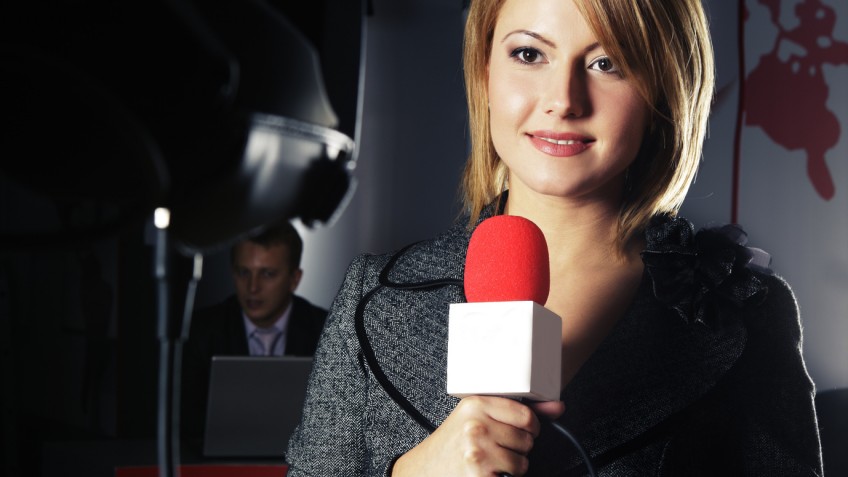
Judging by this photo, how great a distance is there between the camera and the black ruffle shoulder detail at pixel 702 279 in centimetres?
88

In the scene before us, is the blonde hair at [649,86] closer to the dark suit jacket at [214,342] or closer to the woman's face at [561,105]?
the woman's face at [561,105]

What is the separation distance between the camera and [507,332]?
58 cm

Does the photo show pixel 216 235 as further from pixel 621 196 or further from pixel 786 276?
pixel 786 276

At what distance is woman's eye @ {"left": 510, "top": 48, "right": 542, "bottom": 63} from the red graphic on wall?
2.05 metres

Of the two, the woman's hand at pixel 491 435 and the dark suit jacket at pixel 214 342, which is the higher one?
the woman's hand at pixel 491 435

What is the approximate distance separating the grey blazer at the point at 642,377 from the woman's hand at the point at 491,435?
0.68 ft

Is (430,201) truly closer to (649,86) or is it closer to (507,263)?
(649,86)

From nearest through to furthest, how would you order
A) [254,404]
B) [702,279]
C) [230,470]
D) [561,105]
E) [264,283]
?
[561,105] → [702,279] → [230,470] → [254,404] → [264,283]

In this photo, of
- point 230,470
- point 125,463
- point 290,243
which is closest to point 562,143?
point 230,470

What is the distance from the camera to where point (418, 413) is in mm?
878

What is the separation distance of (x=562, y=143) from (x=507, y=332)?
0.92ft

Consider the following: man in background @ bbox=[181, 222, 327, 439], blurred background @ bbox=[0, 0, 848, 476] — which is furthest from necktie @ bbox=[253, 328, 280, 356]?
blurred background @ bbox=[0, 0, 848, 476]

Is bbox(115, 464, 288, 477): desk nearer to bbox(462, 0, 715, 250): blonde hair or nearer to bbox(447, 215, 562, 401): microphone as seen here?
bbox(462, 0, 715, 250): blonde hair

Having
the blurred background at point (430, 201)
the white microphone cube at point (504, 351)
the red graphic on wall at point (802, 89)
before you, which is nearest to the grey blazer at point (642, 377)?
the white microphone cube at point (504, 351)
